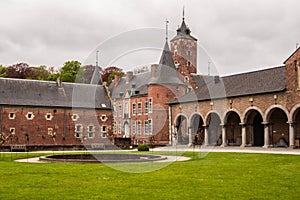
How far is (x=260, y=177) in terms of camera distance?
1229cm

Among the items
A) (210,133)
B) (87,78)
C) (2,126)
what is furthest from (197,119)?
(87,78)

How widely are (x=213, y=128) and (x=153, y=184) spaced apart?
28053 millimetres

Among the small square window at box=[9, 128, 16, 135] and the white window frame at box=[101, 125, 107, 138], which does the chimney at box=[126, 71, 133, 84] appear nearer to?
the white window frame at box=[101, 125, 107, 138]

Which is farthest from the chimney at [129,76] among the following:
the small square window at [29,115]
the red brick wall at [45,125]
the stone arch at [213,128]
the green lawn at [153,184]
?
the green lawn at [153,184]

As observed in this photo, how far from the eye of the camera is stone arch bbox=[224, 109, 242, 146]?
36.0 meters

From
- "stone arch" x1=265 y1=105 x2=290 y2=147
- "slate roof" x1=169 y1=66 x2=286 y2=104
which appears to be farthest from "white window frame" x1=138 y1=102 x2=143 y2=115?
"stone arch" x1=265 y1=105 x2=290 y2=147

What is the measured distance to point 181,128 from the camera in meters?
41.0

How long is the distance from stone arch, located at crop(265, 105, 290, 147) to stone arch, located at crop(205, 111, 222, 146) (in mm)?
5360

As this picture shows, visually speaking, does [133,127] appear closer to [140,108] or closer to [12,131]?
[140,108]

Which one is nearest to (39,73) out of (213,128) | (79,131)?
(79,131)

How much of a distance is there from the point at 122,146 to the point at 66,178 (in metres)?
23.1

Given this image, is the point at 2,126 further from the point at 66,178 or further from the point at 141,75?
the point at 66,178

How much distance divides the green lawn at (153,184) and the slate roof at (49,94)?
94.2ft

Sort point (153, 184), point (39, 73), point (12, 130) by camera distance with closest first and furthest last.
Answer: point (153, 184), point (12, 130), point (39, 73)
